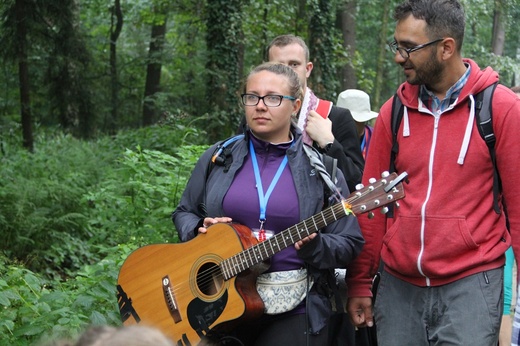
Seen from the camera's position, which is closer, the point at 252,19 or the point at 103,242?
the point at 103,242

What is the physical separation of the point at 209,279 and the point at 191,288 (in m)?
0.12

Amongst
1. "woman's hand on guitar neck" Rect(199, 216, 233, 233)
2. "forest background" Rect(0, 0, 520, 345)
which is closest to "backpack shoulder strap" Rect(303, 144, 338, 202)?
"woman's hand on guitar neck" Rect(199, 216, 233, 233)

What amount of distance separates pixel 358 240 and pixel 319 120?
120 cm

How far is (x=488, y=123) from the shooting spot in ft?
12.6

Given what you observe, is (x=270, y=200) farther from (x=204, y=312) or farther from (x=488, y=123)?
(x=488, y=123)

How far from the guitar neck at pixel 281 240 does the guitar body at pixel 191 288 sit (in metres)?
0.05

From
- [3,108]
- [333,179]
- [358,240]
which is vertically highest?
[333,179]

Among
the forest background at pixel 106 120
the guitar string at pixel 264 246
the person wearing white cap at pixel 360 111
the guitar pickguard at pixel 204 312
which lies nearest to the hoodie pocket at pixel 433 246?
the guitar string at pixel 264 246

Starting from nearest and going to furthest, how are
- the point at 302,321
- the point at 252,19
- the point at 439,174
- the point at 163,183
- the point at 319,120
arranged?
the point at 439,174, the point at 302,321, the point at 319,120, the point at 163,183, the point at 252,19

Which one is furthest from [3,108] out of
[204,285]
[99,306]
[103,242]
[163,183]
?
[204,285]

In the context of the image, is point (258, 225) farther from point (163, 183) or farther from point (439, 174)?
point (163, 183)

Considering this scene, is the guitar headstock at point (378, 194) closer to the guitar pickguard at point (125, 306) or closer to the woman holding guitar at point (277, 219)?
the woman holding guitar at point (277, 219)

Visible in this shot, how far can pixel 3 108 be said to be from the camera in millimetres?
16281

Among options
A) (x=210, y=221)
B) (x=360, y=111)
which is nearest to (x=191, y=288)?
(x=210, y=221)
